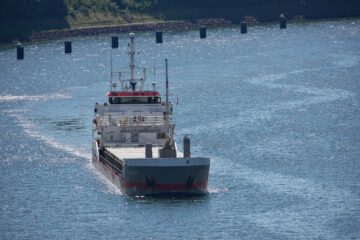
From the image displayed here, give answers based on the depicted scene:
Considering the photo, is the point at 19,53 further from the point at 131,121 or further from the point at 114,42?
the point at 131,121

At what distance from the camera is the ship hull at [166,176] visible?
324 feet

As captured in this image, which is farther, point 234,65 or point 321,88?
point 234,65

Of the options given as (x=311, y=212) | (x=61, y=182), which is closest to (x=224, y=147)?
(x=61, y=182)

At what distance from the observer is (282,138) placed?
399 feet

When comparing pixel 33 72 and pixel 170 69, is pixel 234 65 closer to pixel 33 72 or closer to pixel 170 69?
pixel 170 69

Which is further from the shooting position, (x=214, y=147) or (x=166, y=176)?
(x=214, y=147)

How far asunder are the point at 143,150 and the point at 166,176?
8.62m

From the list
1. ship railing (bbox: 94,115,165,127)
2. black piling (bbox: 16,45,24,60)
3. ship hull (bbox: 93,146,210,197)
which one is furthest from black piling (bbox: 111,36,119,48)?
ship hull (bbox: 93,146,210,197)

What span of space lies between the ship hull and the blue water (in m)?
0.92

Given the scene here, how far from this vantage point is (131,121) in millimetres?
111062

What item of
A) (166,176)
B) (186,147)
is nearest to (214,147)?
(186,147)

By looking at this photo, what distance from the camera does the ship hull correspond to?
324ft

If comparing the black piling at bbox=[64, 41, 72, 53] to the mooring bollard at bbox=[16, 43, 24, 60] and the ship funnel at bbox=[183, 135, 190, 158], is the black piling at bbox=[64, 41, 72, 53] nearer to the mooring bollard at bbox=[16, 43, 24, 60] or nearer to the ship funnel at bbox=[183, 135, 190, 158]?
the mooring bollard at bbox=[16, 43, 24, 60]

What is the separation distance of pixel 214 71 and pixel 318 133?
47.9 m
